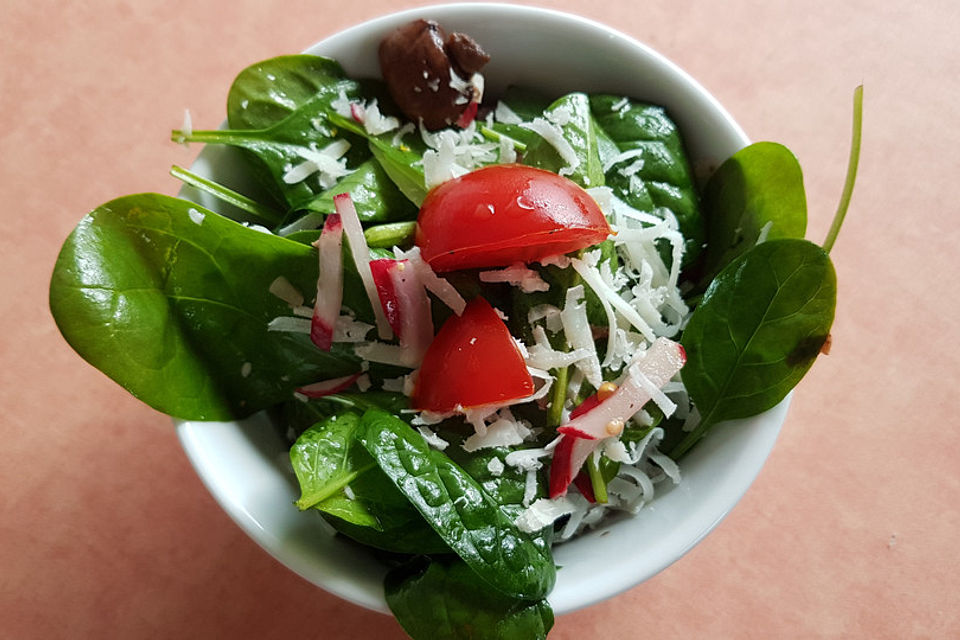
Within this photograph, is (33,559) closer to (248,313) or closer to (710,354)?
(248,313)

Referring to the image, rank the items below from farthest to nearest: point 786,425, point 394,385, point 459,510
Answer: point 786,425 → point 394,385 → point 459,510

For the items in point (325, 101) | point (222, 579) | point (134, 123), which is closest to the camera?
point (325, 101)

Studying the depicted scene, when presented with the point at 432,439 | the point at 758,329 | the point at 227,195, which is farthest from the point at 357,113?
the point at 758,329

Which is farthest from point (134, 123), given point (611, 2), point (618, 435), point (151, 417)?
point (618, 435)

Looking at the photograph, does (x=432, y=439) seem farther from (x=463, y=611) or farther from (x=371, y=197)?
(x=371, y=197)

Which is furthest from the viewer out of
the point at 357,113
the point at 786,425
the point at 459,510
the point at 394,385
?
the point at 786,425

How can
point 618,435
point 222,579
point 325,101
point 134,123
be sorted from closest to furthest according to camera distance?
1. point 618,435
2. point 325,101
3. point 222,579
4. point 134,123

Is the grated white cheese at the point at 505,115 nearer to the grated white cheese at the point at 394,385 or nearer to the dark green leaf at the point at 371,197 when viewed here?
the dark green leaf at the point at 371,197

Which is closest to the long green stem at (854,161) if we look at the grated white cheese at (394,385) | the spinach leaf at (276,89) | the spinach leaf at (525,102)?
the spinach leaf at (525,102)
